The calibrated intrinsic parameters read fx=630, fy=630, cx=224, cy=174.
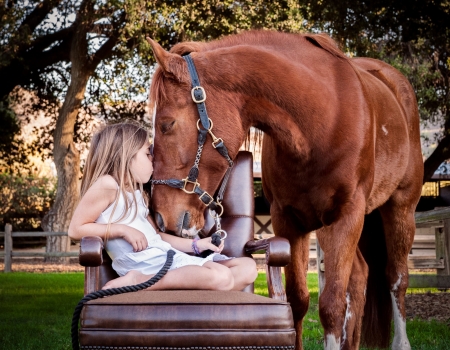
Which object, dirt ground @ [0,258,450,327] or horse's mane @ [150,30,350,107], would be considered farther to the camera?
dirt ground @ [0,258,450,327]

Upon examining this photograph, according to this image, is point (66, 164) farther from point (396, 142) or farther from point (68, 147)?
point (396, 142)

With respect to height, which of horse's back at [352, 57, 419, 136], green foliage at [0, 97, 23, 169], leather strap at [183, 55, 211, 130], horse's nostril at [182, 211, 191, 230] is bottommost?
horse's nostril at [182, 211, 191, 230]

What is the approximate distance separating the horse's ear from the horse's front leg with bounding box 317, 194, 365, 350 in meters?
1.15

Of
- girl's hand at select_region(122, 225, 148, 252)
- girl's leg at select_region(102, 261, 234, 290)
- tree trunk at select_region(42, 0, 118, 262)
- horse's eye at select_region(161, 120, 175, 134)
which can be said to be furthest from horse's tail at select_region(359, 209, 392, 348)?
tree trunk at select_region(42, 0, 118, 262)

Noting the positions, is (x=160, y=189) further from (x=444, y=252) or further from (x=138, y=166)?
(x=444, y=252)

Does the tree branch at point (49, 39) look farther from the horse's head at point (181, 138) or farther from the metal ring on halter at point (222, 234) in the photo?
the horse's head at point (181, 138)

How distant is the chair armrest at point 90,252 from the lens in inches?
111

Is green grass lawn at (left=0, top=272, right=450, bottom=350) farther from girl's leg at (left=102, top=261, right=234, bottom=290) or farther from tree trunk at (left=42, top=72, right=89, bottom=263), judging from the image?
tree trunk at (left=42, top=72, right=89, bottom=263)

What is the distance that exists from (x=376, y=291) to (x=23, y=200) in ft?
59.7

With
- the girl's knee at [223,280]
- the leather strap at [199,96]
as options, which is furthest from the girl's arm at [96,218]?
the leather strap at [199,96]

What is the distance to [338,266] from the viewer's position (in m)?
3.40

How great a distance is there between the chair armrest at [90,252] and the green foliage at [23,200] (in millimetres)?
18753

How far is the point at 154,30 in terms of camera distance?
12.9 meters

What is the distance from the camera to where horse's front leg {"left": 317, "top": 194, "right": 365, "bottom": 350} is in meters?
3.39
